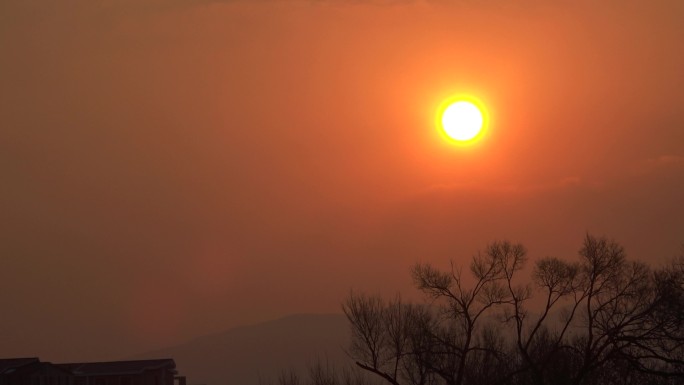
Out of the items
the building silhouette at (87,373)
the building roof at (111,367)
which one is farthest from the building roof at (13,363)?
the building roof at (111,367)

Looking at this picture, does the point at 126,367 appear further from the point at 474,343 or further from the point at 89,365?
the point at 474,343

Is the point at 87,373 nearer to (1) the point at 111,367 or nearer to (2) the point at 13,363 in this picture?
(1) the point at 111,367

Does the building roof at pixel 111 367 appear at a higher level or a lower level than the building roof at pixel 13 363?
higher

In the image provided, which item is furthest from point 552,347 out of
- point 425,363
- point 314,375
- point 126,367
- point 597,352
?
point 126,367

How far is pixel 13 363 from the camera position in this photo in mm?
63406

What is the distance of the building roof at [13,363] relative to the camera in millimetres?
62312

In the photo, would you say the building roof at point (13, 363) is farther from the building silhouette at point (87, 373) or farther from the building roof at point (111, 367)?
the building roof at point (111, 367)

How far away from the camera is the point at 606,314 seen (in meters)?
46.1

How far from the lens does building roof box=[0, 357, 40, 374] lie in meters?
62.3

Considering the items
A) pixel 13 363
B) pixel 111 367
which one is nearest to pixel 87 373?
pixel 111 367

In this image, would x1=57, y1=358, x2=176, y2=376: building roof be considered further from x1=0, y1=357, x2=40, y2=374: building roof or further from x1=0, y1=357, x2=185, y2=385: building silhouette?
x1=0, y1=357, x2=40, y2=374: building roof

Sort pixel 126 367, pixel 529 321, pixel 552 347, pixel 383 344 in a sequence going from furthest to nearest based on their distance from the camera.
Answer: pixel 126 367, pixel 529 321, pixel 383 344, pixel 552 347

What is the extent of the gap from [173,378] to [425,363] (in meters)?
36.4

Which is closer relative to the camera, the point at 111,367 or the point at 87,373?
the point at 87,373
